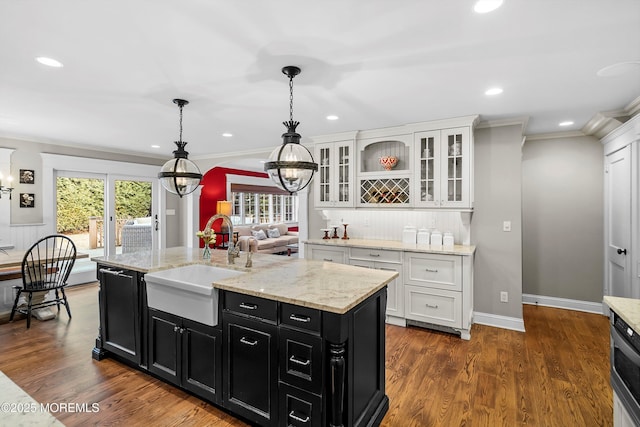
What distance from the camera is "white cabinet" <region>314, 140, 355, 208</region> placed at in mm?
4398

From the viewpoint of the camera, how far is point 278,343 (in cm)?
187

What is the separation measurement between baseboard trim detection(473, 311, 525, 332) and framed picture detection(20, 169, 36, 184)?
6519 mm

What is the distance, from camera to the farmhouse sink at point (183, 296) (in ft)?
6.94

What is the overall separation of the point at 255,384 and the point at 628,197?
162 inches

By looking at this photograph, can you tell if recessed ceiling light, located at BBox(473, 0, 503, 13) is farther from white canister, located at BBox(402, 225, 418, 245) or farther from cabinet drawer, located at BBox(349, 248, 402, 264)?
white canister, located at BBox(402, 225, 418, 245)

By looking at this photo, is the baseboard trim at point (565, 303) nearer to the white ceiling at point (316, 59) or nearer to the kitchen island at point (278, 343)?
the white ceiling at point (316, 59)

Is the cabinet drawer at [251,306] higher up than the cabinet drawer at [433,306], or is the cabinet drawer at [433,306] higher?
the cabinet drawer at [251,306]

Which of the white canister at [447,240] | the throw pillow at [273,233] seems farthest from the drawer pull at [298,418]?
the throw pillow at [273,233]

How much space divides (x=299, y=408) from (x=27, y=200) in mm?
5369

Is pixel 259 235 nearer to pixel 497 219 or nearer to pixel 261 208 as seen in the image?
pixel 261 208

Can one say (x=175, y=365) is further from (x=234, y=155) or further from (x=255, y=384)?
(x=234, y=155)

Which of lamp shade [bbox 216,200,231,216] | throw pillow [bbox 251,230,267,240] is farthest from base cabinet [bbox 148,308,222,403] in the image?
throw pillow [bbox 251,230,267,240]

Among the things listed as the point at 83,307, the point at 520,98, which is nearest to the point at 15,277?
the point at 83,307

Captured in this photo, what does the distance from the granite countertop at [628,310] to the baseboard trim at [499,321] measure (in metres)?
2.23
